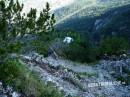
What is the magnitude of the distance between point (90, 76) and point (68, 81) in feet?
29.3

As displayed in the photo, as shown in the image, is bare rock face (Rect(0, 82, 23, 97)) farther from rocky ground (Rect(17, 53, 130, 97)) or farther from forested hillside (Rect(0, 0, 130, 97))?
rocky ground (Rect(17, 53, 130, 97))

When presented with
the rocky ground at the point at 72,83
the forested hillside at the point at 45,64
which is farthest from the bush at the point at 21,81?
the rocky ground at the point at 72,83

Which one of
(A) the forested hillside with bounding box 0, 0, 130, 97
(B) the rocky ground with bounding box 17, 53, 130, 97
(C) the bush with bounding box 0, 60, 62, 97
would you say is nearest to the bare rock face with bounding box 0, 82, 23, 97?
(A) the forested hillside with bounding box 0, 0, 130, 97

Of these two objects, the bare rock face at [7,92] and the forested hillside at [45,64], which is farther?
the forested hillside at [45,64]

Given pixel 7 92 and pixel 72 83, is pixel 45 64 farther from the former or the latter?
pixel 7 92

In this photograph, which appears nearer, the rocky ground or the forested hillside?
the forested hillside

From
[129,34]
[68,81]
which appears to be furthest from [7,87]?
[129,34]

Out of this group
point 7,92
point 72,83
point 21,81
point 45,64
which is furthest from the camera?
point 45,64

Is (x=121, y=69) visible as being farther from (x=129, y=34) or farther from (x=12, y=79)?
(x=129, y=34)

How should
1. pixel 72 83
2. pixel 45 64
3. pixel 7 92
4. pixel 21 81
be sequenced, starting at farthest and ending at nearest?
pixel 45 64 → pixel 72 83 → pixel 21 81 → pixel 7 92

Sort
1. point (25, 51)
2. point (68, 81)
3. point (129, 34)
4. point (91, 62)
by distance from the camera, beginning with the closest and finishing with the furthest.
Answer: point (68, 81), point (25, 51), point (91, 62), point (129, 34)

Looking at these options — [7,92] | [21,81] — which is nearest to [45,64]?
[21,81]

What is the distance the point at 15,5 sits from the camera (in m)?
29.5

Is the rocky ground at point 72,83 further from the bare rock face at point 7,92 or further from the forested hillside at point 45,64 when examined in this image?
the bare rock face at point 7,92
